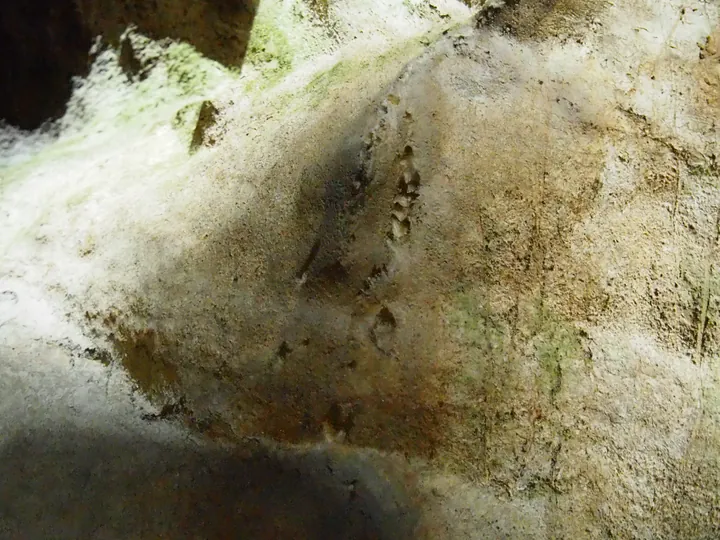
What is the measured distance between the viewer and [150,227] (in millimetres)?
2135

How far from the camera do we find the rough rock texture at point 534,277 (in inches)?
70.9

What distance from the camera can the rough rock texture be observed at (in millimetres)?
1800

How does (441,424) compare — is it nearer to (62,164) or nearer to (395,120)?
(395,120)

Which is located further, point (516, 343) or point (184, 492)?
point (184, 492)

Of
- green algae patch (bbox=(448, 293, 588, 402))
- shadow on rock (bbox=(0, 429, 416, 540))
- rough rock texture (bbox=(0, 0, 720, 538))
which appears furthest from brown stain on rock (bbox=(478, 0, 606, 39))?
shadow on rock (bbox=(0, 429, 416, 540))

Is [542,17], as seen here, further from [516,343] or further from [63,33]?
[63,33]

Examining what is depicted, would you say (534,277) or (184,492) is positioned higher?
(534,277)

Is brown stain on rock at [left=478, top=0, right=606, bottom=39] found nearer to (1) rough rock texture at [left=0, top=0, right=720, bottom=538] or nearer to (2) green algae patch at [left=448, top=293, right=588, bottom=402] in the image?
(1) rough rock texture at [left=0, top=0, right=720, bottom=538]

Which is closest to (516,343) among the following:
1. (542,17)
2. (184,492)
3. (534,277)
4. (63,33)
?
(534,277)

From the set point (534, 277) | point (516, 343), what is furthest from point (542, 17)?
point (516, 343)

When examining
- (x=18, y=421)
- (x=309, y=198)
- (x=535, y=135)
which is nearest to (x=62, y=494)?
(x=18, y=421)

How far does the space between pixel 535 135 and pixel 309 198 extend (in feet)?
2.38

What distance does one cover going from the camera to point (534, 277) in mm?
1793

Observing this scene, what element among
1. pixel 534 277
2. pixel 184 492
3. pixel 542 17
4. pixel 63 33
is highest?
pixel 542 17
